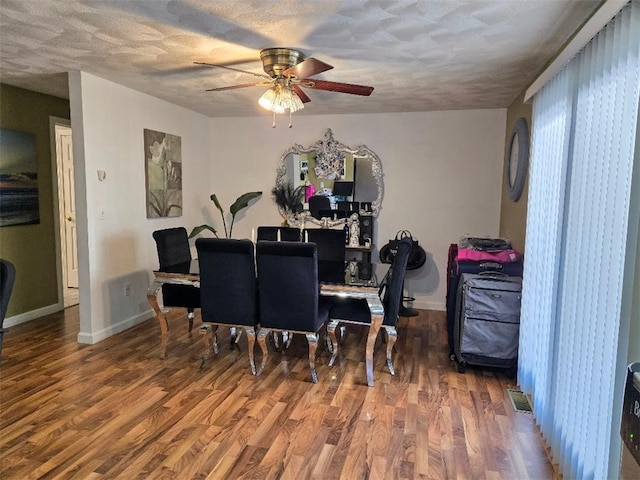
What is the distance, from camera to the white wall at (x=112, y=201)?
3.66m

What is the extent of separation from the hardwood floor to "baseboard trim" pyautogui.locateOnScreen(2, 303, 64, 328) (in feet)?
1.58

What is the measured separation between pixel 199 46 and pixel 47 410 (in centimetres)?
245

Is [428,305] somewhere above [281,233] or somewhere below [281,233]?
below

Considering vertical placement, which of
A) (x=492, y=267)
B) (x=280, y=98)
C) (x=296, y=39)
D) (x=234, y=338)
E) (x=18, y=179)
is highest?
(x=296, y=39)

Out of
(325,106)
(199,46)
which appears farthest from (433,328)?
(199,46)

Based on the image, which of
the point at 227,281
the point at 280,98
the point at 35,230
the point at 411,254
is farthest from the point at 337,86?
the point at 35,230

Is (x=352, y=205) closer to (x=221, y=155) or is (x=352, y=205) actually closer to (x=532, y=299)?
(x=221, y=155)

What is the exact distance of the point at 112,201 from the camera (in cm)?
397

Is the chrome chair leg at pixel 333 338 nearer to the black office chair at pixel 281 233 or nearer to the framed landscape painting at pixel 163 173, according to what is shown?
the black office chair at pixel 281 233

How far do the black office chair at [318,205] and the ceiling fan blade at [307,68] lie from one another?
8.40ft

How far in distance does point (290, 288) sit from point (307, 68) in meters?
1.43

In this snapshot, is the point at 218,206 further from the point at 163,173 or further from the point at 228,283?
the point at 228,283

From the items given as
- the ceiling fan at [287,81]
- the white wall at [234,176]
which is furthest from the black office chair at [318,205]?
the ceiling fan at [287,81]

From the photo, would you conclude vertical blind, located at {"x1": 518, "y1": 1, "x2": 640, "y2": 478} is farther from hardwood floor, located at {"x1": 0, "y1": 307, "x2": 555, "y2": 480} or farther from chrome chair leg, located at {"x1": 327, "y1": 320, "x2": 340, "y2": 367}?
chrome chair leg, located at {"x1": 327, "y1": 320, "x2": 340, "y2": 367}
